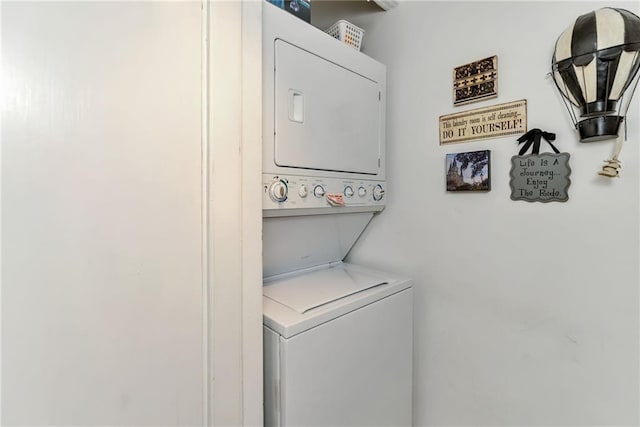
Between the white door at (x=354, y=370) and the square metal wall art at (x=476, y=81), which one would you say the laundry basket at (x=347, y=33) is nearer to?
the square metal wall art at (x=476, y=81)

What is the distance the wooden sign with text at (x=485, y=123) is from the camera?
55.2 inches

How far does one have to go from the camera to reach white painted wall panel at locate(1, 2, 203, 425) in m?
0.68

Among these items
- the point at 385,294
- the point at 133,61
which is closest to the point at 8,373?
the point at 133,61

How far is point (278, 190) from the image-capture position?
4.05 ft

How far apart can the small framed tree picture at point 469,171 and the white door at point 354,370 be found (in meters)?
0.67

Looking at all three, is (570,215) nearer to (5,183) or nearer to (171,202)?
(171,202)

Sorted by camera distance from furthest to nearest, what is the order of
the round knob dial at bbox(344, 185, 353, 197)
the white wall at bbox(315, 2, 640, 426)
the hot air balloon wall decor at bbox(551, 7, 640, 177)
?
1. the round knob dial at bbox(344, 185, 353, 197)
2. the white wall at bbox(315, 2, 640, 426)
3. the hot air balloon wall decor at bbox(551, 7, 640, 177)

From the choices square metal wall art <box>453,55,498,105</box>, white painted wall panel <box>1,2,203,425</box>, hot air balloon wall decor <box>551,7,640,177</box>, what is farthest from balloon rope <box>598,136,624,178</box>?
white painted wall panel <box>1,2,203,425</box>

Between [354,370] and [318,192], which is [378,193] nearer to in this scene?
[318,192]

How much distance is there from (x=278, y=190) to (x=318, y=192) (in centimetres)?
25

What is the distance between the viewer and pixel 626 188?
45.9 inches

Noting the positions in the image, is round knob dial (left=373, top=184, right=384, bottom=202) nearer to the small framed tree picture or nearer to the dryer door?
the dryer door

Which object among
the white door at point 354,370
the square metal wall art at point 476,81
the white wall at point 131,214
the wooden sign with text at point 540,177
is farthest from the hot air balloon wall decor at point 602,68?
the white wall at point 131,214

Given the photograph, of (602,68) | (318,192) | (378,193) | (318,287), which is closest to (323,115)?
Result: (318,192)
